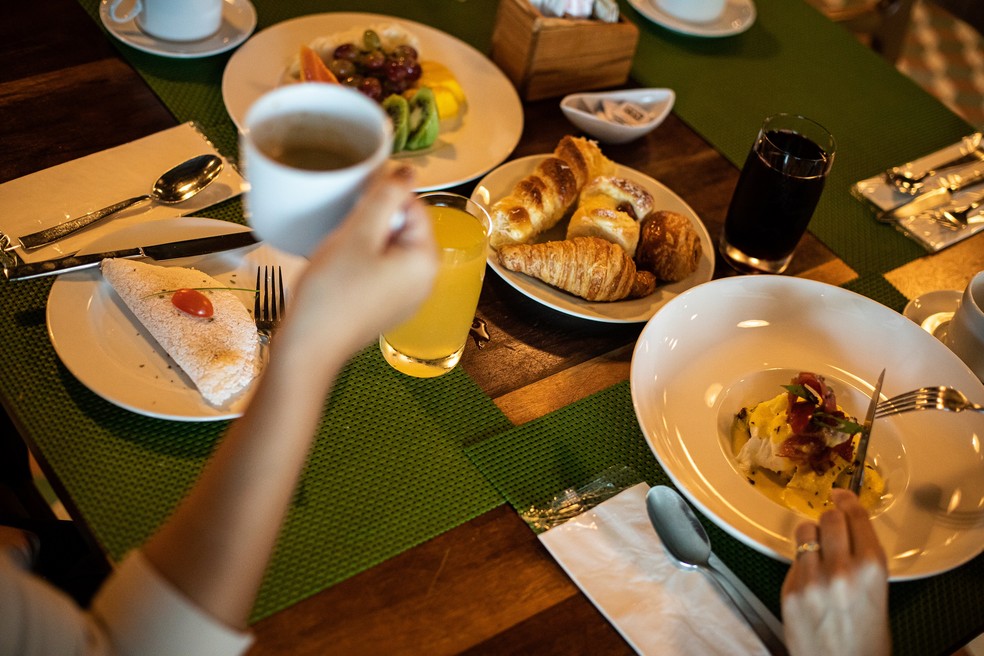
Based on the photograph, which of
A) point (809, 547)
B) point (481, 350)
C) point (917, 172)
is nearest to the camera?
point (809, 547)

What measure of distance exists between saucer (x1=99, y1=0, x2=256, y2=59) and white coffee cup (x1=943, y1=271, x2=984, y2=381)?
1.20 meters

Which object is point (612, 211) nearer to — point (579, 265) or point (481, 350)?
point (579, 265)

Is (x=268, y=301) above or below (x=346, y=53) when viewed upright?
below

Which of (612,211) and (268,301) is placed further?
(612,211)

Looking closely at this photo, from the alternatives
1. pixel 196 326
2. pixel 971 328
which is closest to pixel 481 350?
pixel 196 326

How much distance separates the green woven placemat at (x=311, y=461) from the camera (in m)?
0.87

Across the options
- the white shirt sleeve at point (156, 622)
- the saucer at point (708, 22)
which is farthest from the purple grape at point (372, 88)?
the white shirt sleeve at point (156, 622)

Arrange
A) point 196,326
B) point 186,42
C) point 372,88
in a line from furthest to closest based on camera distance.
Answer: point 186,42, point 372,88, point 196,326

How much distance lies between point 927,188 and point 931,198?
0.07 feet

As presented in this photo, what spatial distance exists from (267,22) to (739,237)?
915 mm

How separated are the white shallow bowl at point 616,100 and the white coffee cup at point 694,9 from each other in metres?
0.32

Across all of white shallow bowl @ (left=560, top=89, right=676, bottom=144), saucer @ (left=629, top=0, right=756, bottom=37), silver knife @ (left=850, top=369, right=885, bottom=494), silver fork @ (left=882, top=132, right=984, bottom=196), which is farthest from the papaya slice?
silver fork @ (left=882, top=132, right=984, bottom=196)

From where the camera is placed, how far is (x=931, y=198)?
5.02 ft

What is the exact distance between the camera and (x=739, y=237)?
1302mm
